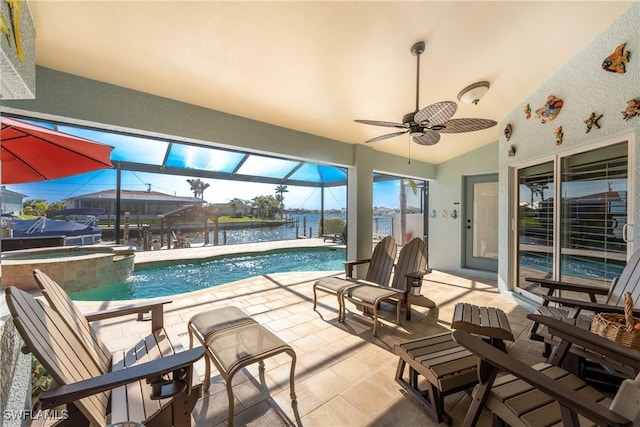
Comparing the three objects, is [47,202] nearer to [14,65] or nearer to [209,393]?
[14,65]

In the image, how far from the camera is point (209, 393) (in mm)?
1989

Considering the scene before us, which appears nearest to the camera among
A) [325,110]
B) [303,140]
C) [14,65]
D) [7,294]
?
[7,294]

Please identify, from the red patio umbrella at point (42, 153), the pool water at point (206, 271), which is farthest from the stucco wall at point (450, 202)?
the red patio umbrella at point (42, 153)

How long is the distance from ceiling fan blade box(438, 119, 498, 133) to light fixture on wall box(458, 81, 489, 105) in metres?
1.02

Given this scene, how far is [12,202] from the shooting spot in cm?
507

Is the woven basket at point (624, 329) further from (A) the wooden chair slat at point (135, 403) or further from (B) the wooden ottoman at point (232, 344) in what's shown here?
(A) the wooden chair slat at point (135, 403)

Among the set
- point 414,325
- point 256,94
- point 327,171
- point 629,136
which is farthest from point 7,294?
point 327,171

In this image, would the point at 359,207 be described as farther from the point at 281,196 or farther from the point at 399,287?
the point at 281,196

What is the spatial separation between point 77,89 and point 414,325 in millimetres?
4670

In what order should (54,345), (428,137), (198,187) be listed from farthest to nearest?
(198,187)
(428,137)
(54,345)

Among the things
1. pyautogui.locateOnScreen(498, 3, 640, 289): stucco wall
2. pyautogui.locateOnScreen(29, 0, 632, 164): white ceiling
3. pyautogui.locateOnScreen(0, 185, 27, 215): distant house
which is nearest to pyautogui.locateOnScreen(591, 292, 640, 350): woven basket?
pyautogui.locateOnScreen(498, 3, 640, 289): stucco wall

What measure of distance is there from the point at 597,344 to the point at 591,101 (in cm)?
276

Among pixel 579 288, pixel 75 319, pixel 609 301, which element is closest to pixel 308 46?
pixel 75 319

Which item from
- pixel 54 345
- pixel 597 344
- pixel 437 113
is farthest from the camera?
pixel 437 113
